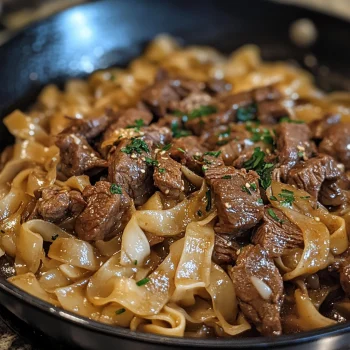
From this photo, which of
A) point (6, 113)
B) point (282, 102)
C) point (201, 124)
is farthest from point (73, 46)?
point (282, 102)

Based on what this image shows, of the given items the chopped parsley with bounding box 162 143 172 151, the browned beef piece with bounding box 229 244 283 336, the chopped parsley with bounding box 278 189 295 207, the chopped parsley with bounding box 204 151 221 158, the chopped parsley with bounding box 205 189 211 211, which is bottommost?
the browned beef piece with bounding box 229 244 283 336

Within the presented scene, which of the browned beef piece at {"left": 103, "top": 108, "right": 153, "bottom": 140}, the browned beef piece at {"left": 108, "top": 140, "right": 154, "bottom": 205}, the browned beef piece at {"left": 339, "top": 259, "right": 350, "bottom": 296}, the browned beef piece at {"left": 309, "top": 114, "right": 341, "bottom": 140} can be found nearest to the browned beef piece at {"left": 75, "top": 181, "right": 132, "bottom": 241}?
the browned beef piece at {"left": 108, "top": 140, "right": 154, "bottom": 205}

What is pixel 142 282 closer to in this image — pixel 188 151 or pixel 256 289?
pixel 256 289

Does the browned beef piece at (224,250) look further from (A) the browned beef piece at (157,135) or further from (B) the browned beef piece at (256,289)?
(A) the browned beef piece at (157,135)

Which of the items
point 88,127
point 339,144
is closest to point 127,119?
point 88,127

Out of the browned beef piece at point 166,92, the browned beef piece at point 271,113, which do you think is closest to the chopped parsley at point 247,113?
the browned beef piece at point 271,113

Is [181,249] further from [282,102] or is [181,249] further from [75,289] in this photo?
[282,102]

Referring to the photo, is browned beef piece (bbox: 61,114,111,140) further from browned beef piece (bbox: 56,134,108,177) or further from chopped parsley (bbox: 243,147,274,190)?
chopped parsley (bbox: 243,147,274,190)
